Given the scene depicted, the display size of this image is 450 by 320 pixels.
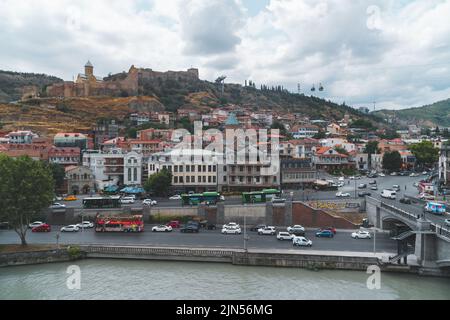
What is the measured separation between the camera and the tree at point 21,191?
880 inches

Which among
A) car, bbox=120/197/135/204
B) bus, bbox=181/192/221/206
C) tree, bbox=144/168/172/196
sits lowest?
car, bbox=120/197/135/204

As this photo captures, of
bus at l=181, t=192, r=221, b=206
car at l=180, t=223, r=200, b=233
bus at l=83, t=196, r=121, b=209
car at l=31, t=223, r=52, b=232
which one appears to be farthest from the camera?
bus at l=181, t=192, r=221, b=206

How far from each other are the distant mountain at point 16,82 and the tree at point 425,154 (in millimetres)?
88726

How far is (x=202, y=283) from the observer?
17.9m

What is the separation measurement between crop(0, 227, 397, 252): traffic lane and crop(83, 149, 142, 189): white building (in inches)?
498

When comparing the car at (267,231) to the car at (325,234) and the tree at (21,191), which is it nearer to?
the car at (325,234)

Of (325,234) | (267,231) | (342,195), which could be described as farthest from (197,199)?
(342,195)

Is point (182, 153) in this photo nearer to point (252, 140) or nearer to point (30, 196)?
point (252, 140)

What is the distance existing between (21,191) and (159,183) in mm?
12411

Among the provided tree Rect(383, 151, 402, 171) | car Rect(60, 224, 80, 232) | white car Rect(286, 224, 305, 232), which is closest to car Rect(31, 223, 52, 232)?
car Rect(60, 224, 80, 232)

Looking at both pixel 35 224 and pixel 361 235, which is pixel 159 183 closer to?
pixel 35 224

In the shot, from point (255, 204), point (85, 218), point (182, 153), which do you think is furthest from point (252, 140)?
point (85, 218)

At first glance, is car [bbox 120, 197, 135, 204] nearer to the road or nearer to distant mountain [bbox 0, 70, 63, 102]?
the road

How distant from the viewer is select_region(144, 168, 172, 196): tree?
33.6m
